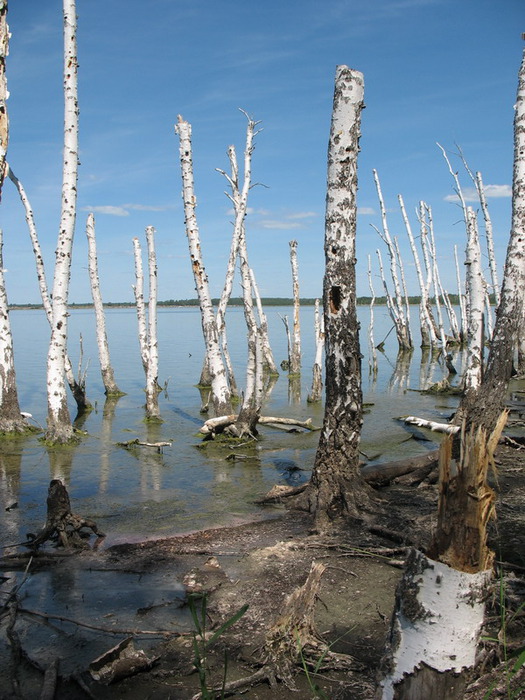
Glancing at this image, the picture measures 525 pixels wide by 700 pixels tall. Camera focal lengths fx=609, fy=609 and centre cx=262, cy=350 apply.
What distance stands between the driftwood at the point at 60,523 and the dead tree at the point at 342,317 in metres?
2.32

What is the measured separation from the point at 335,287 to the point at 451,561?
407 centimetres

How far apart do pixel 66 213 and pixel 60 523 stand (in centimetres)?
660

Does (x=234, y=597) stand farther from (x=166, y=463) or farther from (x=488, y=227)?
(x=488, y=227)

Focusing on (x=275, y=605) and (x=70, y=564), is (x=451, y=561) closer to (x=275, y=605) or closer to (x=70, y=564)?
(x=275, y=605)

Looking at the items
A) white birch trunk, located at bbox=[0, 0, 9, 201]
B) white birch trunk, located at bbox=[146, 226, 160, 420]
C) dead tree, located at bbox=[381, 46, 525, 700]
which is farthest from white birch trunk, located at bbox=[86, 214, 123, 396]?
dead tree, located at bbox=[381, 46, 525, 700]

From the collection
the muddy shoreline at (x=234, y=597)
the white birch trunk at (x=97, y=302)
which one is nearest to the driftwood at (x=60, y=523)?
the muddy shoreline at (x=234, y=597)

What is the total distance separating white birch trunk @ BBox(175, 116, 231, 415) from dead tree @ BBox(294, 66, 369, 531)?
5.27 m

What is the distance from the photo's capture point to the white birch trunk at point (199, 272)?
11.3m

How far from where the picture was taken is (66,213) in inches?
418

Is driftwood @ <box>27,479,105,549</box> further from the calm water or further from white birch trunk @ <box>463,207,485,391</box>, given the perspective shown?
white birch trunk @ <box>463,207,485,391</box>

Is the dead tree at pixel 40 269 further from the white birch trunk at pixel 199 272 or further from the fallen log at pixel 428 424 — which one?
the fallen log at pixel 428 424

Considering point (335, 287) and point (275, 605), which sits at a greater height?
point (335, 287)

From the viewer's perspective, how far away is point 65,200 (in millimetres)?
10648

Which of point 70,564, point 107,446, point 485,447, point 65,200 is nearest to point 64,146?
point 65,200
